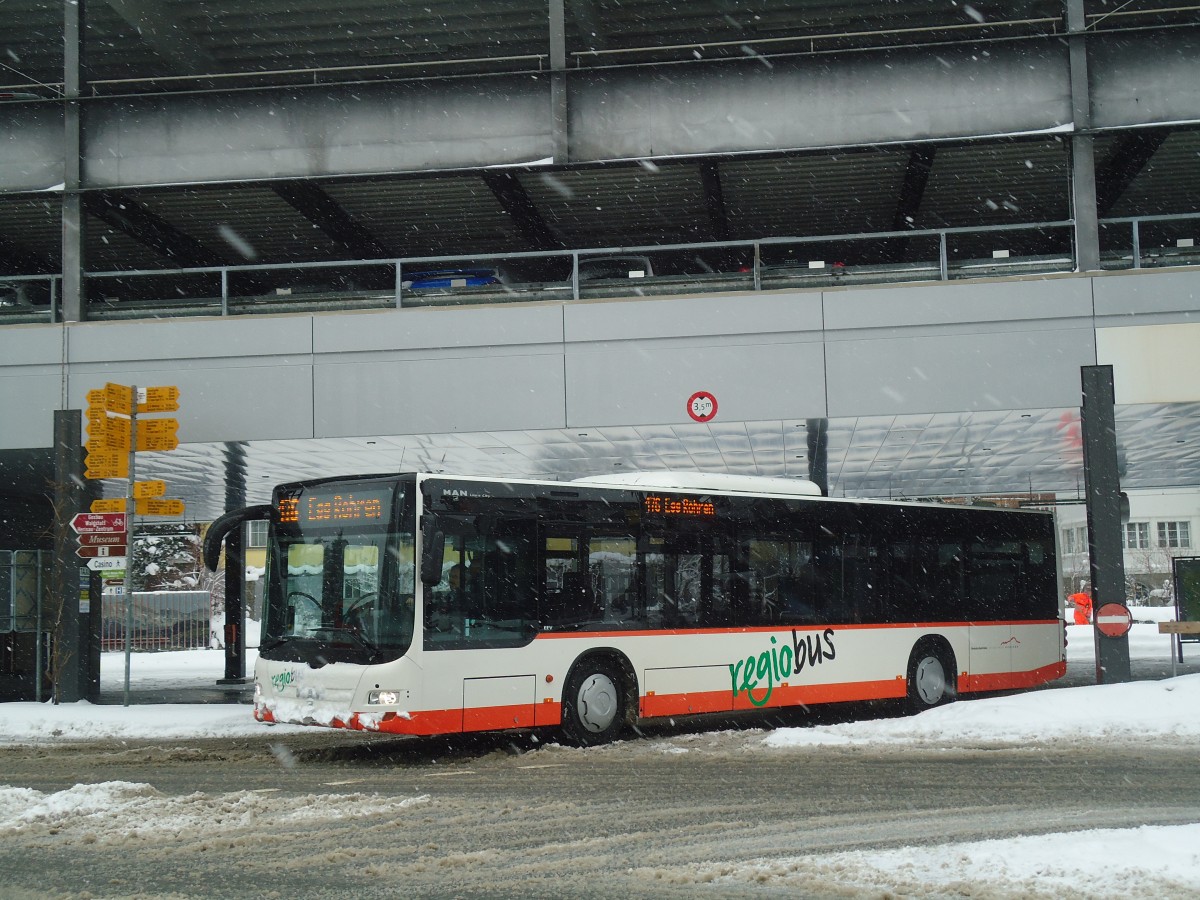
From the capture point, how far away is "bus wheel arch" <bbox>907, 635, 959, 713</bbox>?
54.1 ft

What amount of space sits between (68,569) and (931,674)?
12.3 metres

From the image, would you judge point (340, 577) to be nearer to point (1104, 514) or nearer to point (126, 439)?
point (126, 439)

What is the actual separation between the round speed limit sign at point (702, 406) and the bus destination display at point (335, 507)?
20.6 ft

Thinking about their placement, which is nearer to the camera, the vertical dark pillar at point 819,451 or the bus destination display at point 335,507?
the bus destination display at point 335,507

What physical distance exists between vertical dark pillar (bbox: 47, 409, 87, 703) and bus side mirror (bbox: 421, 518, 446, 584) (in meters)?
8.78

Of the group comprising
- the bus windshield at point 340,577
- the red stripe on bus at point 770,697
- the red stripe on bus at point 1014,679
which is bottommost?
the red stripe on bus at point 1014,679

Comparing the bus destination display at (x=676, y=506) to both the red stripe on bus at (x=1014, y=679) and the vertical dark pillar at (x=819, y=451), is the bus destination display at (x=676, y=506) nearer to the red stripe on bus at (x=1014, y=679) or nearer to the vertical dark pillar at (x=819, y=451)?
the vertical dark pillar at (x=819, y=451)

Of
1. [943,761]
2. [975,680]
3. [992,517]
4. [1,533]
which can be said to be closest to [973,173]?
[992,517]

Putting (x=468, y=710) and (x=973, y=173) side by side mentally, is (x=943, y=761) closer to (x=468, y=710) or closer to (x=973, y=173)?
(x=468, y=710)

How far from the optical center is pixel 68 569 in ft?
60.6

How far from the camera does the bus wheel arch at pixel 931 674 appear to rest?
16.5 metres

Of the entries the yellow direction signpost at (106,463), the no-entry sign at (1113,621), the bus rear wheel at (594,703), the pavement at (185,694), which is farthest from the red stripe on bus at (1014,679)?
the yellow direction signpost at (106,463)

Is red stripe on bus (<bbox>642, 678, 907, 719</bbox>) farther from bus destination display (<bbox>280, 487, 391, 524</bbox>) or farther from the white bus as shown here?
bus destination display (<bbox>280, 487, 391, 524</bbox>)

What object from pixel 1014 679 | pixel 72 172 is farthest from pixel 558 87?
pixel 1014 679
